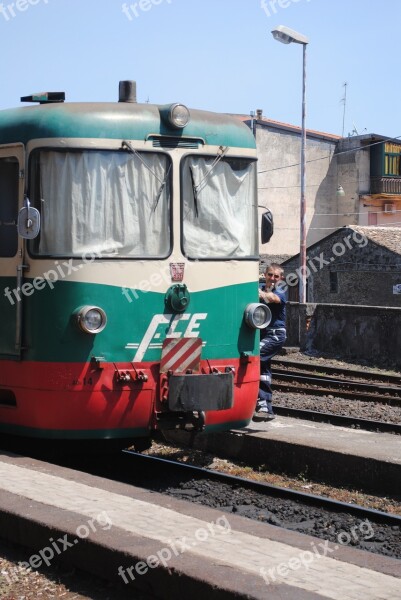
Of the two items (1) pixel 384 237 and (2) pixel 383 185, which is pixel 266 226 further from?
(2) pixel 383 185

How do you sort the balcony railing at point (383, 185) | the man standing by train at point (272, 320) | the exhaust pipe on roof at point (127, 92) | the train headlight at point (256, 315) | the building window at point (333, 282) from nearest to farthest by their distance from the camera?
the train headlight at point (256, 315)
the exhaust pipe on roof at point (127, 92)
the man standing by train at point (272, 320)
the building window at point (333, 282)
the balcony railing at point (383, 185)

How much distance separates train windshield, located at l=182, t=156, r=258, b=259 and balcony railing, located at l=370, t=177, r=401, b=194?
149ft

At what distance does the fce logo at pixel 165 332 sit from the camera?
26.2 ft

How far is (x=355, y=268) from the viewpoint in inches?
1560

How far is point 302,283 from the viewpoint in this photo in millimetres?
→ 29297

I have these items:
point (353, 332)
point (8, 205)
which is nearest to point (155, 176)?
point (8, 205)

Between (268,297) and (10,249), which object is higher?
(10,249)

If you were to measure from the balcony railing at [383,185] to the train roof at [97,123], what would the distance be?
4563 centimetres

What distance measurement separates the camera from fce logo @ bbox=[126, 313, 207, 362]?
314 inches

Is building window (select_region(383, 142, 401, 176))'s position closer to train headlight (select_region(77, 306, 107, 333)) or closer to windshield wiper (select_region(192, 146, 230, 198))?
windshield wiper (select_region(192, 146, 230, 198))

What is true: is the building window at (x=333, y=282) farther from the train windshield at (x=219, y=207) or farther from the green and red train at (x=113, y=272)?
the green and red train at (x=113, y=272)

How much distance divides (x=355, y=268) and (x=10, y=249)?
3239 cm

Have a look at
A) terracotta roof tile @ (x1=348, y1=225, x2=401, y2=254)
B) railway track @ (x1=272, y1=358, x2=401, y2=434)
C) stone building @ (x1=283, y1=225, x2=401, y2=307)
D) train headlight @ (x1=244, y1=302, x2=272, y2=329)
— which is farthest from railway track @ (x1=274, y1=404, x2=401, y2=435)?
terracotta roof tile @ (x1=348, y1=225, x2=401, y2=254)

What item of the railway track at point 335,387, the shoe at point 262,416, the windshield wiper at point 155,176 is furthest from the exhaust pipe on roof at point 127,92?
the railway track at point 335,387
